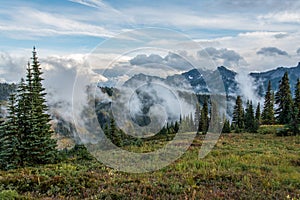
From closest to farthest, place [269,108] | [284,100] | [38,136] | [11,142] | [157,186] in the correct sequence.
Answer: [157,186], [11,142], [38,136], [284,100], [269,108]

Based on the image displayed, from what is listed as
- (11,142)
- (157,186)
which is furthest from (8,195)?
(11,142)

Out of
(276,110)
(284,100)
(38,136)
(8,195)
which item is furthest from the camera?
(276,110)

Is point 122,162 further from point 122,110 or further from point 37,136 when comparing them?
point 37,136

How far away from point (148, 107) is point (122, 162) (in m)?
4.31

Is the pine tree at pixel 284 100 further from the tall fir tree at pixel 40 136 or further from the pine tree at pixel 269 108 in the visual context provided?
the tall fir tree at pixel 40 136

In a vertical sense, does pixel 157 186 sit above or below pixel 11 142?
below

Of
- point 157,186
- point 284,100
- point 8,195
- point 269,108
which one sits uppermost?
point 284,100

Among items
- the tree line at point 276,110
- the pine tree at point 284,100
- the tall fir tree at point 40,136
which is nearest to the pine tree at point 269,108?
the tree line at point 276,110

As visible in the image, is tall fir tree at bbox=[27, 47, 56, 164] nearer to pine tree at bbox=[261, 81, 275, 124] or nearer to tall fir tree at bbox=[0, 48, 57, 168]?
tall fir tree at bbox=[0, 48, 57, 168]

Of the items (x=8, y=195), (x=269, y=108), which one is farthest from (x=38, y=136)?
(x=269, y=108)

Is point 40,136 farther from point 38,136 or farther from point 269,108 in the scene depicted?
point 269,108

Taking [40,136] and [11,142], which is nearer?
[11,142]

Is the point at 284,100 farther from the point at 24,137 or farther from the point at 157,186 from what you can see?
the point at 157,186

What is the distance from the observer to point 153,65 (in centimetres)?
1277
